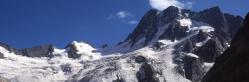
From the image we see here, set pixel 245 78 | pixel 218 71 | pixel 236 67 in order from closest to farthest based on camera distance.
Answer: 1. pixel 245 78
2. pixel 236 67
3. pixel 218 71

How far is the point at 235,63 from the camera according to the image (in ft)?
338

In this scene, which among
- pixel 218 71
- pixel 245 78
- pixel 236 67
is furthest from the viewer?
pixel 218 71

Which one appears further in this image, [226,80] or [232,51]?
[232,51]

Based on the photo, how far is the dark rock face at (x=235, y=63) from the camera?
96.2 metres

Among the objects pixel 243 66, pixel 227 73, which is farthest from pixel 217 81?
pixel 243 66

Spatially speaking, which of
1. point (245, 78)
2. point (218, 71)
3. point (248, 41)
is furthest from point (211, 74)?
point (245, 78)

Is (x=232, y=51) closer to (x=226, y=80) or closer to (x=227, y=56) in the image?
(x=227, y=56)

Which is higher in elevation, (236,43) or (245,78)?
(236,43)

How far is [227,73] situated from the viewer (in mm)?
103250

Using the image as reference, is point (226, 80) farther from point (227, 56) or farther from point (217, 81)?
point (227, 56)

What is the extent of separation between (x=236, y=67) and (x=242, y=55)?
3108mm

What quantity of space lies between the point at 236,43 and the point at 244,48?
797 cm

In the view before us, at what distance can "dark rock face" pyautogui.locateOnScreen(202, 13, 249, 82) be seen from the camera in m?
96.2

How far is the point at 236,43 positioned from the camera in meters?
112
